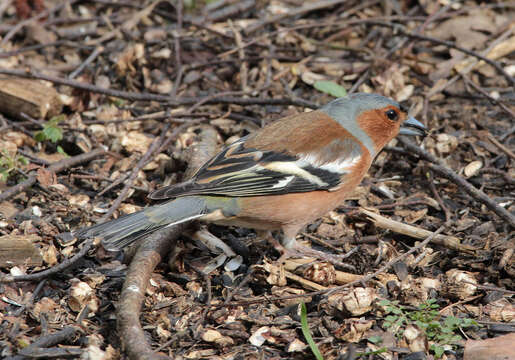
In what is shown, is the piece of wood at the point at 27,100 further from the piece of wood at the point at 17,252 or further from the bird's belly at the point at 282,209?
the bird's belly at the point at 282,209

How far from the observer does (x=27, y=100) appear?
5.61 metres

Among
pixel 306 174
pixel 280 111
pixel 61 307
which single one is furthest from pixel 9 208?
pixel 280 111

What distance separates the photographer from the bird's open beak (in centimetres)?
500

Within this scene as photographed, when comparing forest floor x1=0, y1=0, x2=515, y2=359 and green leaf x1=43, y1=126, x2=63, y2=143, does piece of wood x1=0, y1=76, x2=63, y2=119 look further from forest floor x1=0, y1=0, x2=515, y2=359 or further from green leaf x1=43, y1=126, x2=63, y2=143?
green leaf x1=43, y1=126, x2=63, y2=143

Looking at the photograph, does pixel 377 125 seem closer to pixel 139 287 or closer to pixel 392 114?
pixel 392 114

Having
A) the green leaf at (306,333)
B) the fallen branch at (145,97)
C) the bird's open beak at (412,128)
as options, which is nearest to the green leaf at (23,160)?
the fallen branch at (145,97)

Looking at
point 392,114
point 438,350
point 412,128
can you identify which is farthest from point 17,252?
point 412,128

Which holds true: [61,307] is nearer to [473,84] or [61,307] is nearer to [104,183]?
[104,183]

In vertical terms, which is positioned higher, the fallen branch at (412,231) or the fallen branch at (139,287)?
the fallen branch at (139,287)

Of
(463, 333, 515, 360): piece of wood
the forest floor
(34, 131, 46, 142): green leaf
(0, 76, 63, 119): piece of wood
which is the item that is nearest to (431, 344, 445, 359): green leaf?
the forest floor

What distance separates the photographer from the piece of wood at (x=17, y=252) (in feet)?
13.5

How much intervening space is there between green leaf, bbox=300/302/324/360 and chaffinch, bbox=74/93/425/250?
0.79 metres

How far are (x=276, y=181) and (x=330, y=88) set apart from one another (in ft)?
6.26

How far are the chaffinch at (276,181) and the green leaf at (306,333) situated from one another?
79 cm
